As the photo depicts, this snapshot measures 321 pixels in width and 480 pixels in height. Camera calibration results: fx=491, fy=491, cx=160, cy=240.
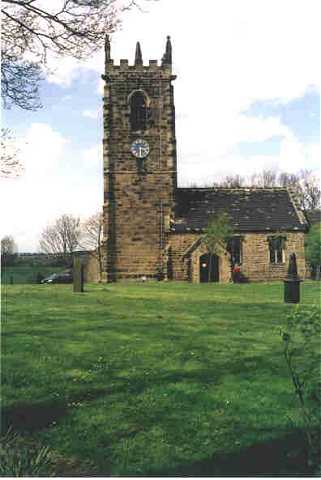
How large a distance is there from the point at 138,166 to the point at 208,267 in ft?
29.6

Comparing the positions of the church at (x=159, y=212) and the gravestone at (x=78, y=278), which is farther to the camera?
the church at (x=159, y=212)

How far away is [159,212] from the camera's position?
35.8m

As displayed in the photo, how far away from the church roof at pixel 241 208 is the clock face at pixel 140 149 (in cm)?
410

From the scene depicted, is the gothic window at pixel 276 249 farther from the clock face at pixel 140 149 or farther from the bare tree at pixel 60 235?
the bare tree at pixel 60 235

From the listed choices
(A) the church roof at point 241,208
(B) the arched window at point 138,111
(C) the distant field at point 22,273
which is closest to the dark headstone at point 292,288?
(A) the church roof at point 241,208

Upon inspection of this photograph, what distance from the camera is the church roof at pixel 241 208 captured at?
35750 mm

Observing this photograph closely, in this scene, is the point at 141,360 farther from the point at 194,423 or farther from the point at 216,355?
the point at 194,423

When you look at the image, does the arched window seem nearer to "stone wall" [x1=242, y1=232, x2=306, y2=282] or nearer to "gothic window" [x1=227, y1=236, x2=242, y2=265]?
"gothic window" [x1=227, y1=236, x2=242, y2=265]

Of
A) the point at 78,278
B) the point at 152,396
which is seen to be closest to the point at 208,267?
the point at 78,278

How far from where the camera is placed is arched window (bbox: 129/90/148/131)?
36.8 metres

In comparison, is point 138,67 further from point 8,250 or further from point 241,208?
point 8,250

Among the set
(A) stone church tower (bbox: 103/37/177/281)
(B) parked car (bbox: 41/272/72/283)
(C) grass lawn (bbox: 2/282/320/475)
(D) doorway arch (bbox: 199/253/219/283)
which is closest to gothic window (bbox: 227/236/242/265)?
(D) doorway arch (bbox: 199/253/219/283)

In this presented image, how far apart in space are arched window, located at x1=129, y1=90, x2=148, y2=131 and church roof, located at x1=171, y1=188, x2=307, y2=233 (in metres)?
5.78

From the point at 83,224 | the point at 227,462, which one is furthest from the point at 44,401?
the point at 83,224
